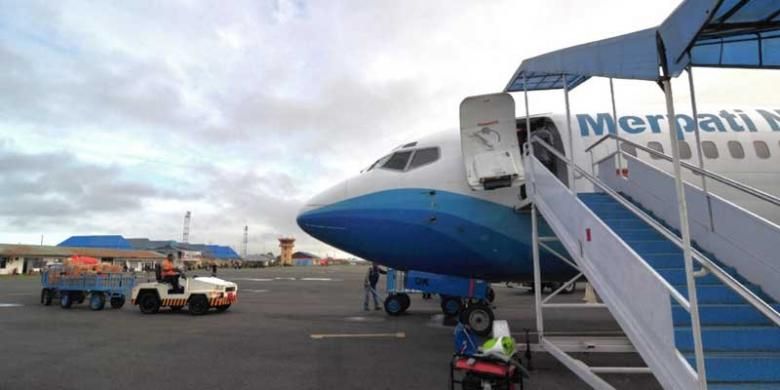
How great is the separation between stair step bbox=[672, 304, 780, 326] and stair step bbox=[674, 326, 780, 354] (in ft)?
0.85

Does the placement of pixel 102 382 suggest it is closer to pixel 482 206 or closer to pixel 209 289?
pixel 482 206

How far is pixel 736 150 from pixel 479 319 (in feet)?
19.4

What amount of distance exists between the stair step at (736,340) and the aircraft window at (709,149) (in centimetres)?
475

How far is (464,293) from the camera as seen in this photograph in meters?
10.3

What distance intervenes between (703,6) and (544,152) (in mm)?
6696

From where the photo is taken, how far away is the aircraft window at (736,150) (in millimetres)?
8164

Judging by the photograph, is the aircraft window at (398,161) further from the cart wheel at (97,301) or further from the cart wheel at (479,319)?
the cart wheel at (97,301)

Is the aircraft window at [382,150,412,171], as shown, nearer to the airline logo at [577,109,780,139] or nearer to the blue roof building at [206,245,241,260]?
the airline logo at [577,109,780,139]

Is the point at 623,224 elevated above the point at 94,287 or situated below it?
above

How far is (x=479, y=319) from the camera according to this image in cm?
967

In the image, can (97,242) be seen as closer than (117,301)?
No

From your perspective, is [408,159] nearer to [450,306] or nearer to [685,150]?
[685,150]

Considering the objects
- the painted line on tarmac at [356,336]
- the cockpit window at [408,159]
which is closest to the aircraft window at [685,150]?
the cockpit window at [408,159]

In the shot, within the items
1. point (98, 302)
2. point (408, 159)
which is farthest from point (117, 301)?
point (408, 159)
